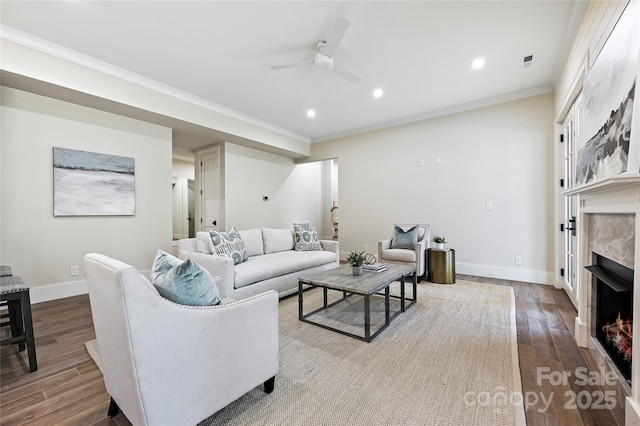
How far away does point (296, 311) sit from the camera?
9.46ft

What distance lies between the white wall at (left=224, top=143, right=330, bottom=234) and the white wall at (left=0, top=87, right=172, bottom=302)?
1.43 m

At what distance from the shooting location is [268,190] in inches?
239

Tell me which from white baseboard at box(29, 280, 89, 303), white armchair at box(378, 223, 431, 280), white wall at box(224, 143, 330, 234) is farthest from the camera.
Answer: white wall at box(224, 143, 330, 234)

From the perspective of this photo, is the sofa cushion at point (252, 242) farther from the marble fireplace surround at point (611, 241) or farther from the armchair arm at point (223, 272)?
the marble fireplace surround at point (611, 241)

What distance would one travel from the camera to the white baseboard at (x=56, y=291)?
3.15 metres

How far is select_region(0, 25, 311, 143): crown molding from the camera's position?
2586 millimetres

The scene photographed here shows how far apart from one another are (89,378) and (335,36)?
3.21m

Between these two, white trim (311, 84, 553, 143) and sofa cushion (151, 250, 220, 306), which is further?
white trim (311, 84, 553, 143)

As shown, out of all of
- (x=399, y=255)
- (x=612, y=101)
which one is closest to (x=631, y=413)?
(x=612, y=101)

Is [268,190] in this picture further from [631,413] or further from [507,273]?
[631,413]

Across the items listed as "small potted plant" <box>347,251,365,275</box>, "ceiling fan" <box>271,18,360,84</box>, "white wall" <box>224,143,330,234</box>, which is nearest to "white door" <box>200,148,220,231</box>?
"white wall" <box>224,143,330,234</box>

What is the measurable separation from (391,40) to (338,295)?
2.90 m

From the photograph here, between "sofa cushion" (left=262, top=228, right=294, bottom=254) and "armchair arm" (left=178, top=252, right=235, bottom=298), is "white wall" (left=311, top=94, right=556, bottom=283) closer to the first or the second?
"sofa cushion" (left=262, top=228, right=294, bottom=254)

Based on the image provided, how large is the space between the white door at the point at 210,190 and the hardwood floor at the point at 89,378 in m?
2.88
